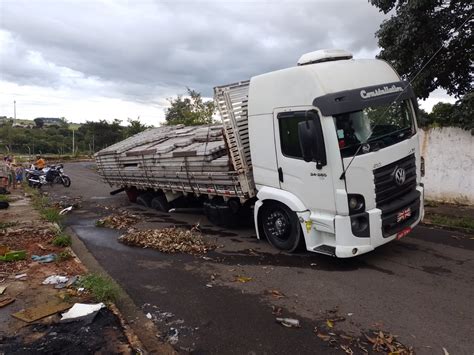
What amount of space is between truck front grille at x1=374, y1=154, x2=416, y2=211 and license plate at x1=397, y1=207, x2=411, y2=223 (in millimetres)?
197

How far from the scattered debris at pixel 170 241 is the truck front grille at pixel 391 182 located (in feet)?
9.92

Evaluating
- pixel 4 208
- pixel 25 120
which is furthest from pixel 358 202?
pixel 25 120

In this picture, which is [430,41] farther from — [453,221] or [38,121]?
[38,121]

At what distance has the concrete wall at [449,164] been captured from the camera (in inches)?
358

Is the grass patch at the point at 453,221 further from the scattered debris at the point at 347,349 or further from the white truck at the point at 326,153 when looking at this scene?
the scattered debris at the point at 347,349

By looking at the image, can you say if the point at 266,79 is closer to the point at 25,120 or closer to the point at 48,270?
the point at 48,270

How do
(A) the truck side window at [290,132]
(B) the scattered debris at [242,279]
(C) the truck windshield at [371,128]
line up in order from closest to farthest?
(C) the truck windshield at [371,128], (B) the scattered debris at [242,279], (A) the truck side window at [290,132]

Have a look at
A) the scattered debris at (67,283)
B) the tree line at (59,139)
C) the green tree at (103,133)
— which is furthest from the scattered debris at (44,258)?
the green tree at (103,133)

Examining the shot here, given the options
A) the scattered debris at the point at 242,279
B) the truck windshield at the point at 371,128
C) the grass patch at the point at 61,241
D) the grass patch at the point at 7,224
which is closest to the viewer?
the truck windshield at the point at 371,128

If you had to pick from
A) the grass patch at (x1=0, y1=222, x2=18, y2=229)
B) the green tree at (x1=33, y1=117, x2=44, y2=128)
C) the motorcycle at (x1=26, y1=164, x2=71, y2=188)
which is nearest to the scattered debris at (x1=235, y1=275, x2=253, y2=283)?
the grass patch at (x1=0, y1=222, x2=18, y2=229)

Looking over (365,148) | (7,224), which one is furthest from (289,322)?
(7,224)

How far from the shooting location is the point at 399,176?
17.2ft

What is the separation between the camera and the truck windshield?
4.98m

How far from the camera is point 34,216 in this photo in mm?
9469
